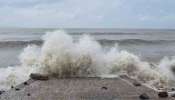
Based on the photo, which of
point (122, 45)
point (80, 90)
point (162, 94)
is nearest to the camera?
point (162, 94)

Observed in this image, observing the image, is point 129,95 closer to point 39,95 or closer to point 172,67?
point 39,95

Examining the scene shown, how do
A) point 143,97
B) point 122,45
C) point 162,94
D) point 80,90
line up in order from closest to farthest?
point 143,97 < point 162,94 < point 80,90 < point 122,45

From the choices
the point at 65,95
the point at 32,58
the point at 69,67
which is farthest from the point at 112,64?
the point at 65,95

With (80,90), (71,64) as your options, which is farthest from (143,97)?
(71,64)

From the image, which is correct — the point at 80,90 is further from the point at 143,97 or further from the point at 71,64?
the point at 71,64

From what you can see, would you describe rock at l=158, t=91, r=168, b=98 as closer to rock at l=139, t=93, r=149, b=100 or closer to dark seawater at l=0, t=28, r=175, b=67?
rock at l=139, t=93, r=149, b=100

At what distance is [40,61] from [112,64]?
11.9 ft

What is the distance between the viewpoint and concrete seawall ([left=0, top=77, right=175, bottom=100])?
1037 centimetres

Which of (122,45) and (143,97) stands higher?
(143,97)

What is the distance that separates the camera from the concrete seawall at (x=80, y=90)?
10367 mm

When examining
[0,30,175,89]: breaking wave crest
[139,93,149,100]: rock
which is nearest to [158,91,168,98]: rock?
[139,93,149,100]: rock

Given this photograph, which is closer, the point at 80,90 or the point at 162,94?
the point at 162,94

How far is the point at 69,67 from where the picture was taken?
15750 millimetres

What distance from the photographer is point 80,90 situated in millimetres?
11492
